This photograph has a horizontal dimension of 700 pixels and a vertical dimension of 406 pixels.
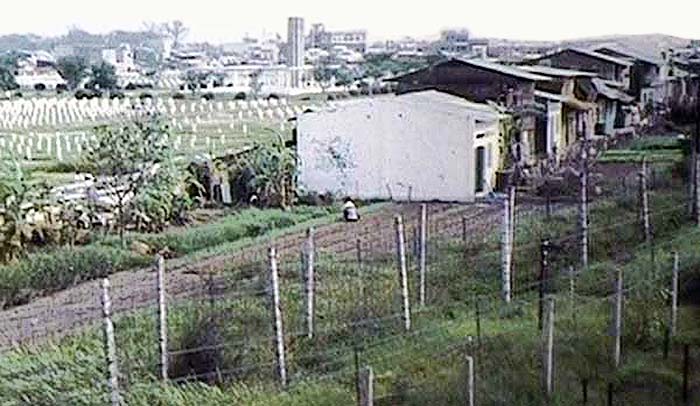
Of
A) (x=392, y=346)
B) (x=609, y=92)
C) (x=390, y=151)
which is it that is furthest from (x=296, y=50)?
(x=392, y=346)

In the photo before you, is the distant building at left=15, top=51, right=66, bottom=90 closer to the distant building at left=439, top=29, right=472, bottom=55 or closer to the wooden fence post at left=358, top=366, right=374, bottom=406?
the distant building at left=439, top=29, right=472, bottom=55

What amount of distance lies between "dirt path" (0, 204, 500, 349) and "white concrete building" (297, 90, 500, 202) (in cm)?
151

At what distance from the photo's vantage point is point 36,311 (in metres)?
7.60

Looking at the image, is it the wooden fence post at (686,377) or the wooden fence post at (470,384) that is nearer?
the wooden fence post at (470,384)

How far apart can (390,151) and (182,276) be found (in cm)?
693

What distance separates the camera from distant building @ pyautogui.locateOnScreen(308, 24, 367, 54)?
39562 millimetres

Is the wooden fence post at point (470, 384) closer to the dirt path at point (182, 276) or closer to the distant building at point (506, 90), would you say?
the dirt path at point (182, 276)

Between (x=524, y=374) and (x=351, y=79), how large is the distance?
101ft

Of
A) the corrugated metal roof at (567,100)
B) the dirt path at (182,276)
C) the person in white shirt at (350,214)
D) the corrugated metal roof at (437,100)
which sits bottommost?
the person in white shirt at (350,214)

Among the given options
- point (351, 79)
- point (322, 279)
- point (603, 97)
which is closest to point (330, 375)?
point (322, 279)

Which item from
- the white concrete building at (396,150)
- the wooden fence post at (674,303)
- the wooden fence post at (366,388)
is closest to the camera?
the wooden fence post at (366,388)

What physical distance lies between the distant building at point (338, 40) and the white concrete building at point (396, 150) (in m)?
23.4

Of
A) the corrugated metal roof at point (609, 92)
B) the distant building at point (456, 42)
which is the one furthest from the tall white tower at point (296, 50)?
the corrugated metal roof at point (609, 92)

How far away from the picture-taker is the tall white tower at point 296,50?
33562 mm
